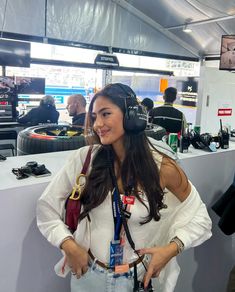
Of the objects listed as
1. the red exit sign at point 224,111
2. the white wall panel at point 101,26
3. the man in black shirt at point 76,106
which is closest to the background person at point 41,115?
the man in black shirt at point 76,106

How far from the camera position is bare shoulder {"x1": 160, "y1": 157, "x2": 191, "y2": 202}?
1.17 m

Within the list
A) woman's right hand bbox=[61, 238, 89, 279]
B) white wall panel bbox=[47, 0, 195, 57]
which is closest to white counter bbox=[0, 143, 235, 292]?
woman's right hand bbox=[61, 238, 89, 279]

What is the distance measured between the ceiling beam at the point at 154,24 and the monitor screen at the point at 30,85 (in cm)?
296

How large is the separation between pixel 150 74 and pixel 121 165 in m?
7.77

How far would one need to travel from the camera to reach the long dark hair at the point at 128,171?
3.60ft

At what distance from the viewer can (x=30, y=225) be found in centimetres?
126

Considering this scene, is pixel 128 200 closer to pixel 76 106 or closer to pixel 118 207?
pixel 118 207

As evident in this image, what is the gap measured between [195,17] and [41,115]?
4460 mm

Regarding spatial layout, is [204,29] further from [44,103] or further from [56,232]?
[56,232]

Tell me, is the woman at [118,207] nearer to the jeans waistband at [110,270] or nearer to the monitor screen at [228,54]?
the jeans waistband at [110,270]

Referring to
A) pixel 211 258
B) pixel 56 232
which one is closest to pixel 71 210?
pixel 56 232

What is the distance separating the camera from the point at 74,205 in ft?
3.62

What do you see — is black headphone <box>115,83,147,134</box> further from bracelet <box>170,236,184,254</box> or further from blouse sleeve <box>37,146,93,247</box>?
bracelet <box>170,236,184,254</box>

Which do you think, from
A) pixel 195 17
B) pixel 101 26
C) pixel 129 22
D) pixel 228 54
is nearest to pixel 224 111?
pixel 228 54
